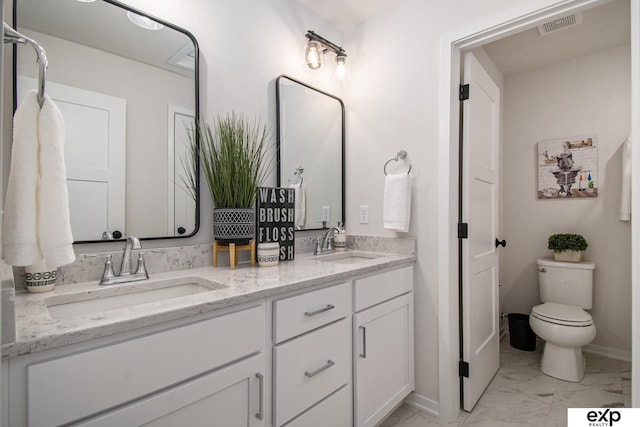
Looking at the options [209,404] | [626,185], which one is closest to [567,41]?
[626,185]

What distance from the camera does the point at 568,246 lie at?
262cm

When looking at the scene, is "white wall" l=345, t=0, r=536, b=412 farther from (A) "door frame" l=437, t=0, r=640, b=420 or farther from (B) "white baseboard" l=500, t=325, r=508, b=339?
(B) "white baseboard" l=500, t=325, r=508, b=339

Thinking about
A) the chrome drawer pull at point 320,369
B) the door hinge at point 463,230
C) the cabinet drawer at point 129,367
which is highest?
the door hinge at point 463,230

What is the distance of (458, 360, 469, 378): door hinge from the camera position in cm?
185

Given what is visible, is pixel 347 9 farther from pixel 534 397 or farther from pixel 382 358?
pixel 534 397

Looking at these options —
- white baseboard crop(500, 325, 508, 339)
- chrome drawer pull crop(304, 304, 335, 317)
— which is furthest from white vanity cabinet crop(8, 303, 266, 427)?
white baseboard crop(500, 325, 508, 339)

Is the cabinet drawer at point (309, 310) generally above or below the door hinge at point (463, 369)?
above

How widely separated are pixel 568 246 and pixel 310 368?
2491 mm

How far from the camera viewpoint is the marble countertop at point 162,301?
70 cm

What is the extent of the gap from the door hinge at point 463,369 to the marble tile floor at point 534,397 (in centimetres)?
21

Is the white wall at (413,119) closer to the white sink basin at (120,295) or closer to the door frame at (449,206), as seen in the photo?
the door frame at (449,206)

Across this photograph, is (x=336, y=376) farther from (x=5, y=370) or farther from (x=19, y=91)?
(x=19, y=91)

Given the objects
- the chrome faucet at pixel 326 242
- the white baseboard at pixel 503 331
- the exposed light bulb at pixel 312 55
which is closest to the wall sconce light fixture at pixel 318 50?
the exposed light bulb at pixel 312 55

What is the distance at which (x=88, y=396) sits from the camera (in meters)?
0.73
